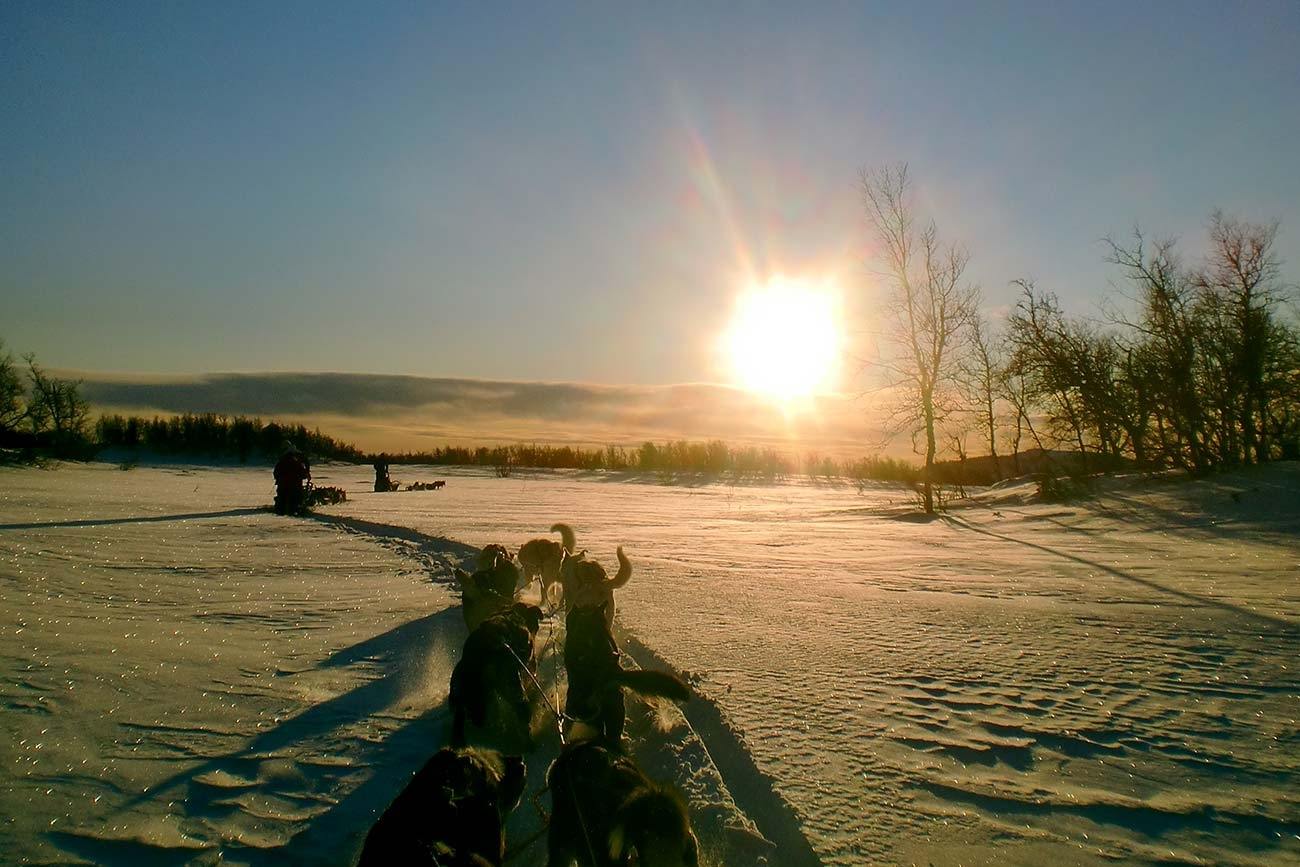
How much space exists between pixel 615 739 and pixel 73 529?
1257 cm

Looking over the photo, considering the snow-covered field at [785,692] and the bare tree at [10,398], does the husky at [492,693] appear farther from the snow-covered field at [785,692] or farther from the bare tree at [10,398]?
the bare tree at [10,398]

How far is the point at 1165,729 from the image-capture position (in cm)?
391

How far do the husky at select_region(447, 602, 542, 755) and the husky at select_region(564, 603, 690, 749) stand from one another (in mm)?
276

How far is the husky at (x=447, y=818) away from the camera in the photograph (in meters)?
2.17

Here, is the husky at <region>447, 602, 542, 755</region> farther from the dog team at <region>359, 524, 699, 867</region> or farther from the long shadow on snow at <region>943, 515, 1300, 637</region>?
the long shadow on snow at <region>943, 515, 1300, 637</region>

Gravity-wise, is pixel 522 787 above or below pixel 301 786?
above

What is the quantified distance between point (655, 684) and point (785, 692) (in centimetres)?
144

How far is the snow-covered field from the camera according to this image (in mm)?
2951

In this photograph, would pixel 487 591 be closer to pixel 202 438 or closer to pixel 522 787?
pixel 522 787

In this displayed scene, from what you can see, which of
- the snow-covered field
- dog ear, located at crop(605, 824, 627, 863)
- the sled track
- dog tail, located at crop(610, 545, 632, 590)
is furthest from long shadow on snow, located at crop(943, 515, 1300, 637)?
dog ear, located at crop(605, 824, 627, 863)

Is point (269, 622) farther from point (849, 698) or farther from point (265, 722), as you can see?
point (849, 698)

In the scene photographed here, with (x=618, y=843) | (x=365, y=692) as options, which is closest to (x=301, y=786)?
(x=365, y=692)

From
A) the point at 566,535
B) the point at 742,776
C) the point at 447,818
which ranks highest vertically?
the point at 566,535

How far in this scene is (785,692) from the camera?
183 inches
